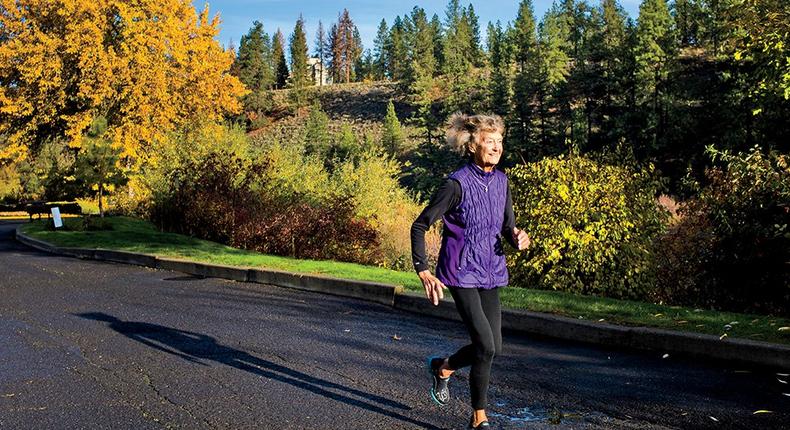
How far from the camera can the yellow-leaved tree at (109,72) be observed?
1023 inches

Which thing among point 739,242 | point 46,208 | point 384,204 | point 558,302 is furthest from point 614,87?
point 558,302

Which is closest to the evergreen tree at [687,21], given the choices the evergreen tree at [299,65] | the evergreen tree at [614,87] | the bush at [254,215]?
the evergreen tree at [614,87]

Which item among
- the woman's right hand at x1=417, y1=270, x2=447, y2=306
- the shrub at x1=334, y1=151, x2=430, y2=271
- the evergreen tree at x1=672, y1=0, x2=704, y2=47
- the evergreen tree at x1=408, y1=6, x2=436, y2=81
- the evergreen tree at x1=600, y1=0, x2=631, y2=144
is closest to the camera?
the woman's right hand at x1=417, y1=270, x2=447, y2=306

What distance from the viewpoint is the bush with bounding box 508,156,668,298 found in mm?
10086

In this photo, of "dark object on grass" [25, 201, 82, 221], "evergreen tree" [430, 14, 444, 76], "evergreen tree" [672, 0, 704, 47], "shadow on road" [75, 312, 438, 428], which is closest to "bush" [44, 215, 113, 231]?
"dark object on grass" [25, 201, 82, 221]

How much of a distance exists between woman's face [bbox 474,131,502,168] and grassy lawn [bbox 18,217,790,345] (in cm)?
369

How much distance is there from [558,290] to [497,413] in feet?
19.6

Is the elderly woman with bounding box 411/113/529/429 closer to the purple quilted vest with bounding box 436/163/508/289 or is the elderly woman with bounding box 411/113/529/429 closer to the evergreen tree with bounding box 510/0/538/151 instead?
the purple quilted vest with bounding box 436/163/508/289

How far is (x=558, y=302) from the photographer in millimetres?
8383

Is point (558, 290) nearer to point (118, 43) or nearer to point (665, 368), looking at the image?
point (665, 368)

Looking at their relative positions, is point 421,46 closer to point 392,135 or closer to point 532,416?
point 392,135

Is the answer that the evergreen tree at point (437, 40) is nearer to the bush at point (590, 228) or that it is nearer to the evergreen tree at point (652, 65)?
the evergreen tree at point (652, 65)

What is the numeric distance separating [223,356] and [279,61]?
16134 centimetres

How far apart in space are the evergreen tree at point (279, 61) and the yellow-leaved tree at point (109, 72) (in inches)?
4985
